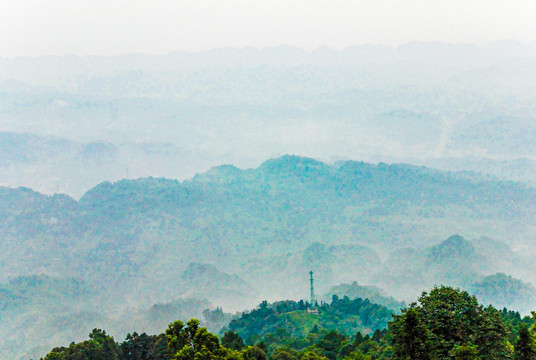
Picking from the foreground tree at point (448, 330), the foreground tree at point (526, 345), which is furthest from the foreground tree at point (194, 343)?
the foreground tree at point (526, 345)

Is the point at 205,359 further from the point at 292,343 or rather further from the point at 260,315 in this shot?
the point at 260,315

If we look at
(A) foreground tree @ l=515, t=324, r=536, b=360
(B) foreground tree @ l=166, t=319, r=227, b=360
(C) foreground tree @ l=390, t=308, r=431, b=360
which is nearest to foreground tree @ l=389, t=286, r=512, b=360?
(C) foreground tree @ l=390, t=308, r=431, b=360

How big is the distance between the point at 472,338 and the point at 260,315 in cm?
11811

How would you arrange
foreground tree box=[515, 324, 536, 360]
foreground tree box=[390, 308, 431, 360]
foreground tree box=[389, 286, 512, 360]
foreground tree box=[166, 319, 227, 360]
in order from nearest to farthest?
foreground tree box=[390, 308, 431, 360], foreground tree box=[389, 286, 512, 360], foreground tree box=[515, 324, 536, 360], foreground tree box=[166, 319, 227, 360]

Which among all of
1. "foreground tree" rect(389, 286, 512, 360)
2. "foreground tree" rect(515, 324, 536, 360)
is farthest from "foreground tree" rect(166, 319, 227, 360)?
"foreground tree" rect(515, 324, 536, 360)

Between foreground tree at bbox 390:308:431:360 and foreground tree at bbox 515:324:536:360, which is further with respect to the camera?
foreground tree at bbox 515:324:536:360

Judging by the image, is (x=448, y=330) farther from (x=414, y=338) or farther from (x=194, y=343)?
(x=194, y=343)

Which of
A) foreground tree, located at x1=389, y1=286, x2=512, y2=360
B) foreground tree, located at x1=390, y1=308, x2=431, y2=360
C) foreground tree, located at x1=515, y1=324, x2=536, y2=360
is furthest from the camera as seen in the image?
foreground tree, located at x1=515, y1=324, x2=536, y2=360

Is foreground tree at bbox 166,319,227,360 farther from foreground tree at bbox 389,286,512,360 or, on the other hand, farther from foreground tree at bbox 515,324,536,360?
foreground tree at bbox 515,324,536,360

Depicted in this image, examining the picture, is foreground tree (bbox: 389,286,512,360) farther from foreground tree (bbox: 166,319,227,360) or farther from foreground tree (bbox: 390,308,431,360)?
foreground tree (bbox: 166,319,227,360)

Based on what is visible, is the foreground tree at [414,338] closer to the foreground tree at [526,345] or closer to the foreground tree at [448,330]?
the foreground tree at [448,330]

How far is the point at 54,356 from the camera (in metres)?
64.1

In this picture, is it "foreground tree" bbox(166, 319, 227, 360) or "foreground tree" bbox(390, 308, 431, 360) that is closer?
"foreground tree" bbox(390, 308, 431, 360)

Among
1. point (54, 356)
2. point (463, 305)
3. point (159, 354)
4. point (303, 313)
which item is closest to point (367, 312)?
point (303, 313)
